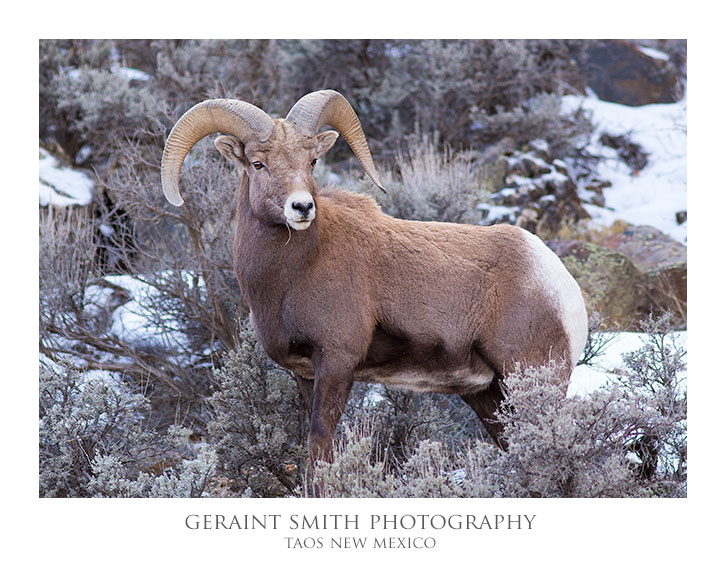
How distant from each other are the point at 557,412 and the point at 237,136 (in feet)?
8.51

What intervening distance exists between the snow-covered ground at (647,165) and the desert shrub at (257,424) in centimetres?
711

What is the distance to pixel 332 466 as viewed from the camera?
445 centimetres

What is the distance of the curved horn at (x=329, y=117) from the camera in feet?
16.0

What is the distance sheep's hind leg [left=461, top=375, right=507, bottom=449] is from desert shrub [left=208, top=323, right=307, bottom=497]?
132 cm

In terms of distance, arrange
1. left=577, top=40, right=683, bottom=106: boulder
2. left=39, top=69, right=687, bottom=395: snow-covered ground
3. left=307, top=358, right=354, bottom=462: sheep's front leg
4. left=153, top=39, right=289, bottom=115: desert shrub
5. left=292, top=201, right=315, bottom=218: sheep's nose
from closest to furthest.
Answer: left=292, top=201, right=315, bottom=218: sheep's nose, left=307, top=358, right=354, bottom=462: sheep's front leg, left=39, top=69, right=687, bottom=395: snow-covered ground, left=153, top=39, right=289, bottom=115: desert shrub, left=577, top=40, right=683, bottom=106: boulder

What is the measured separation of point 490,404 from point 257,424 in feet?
5.64

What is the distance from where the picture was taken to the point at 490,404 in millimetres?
5699

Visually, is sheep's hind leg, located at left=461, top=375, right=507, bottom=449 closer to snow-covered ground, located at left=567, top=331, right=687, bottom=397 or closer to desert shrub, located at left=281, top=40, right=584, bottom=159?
snow-covered ground, located at left=567, top=331, right=687, bottom=397

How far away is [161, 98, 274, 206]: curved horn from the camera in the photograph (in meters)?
4.78

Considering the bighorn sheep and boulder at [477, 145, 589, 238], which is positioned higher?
boulder at [477, 145, 589, 238]

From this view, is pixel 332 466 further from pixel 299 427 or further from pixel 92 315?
pixel 92 315

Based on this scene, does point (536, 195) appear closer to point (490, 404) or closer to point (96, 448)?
point (490, 404)

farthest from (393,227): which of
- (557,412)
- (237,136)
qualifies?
(557,412)

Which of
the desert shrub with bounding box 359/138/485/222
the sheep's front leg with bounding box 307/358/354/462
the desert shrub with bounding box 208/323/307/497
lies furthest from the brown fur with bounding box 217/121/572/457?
the desert shrub with bounding box 359/138/485/222
